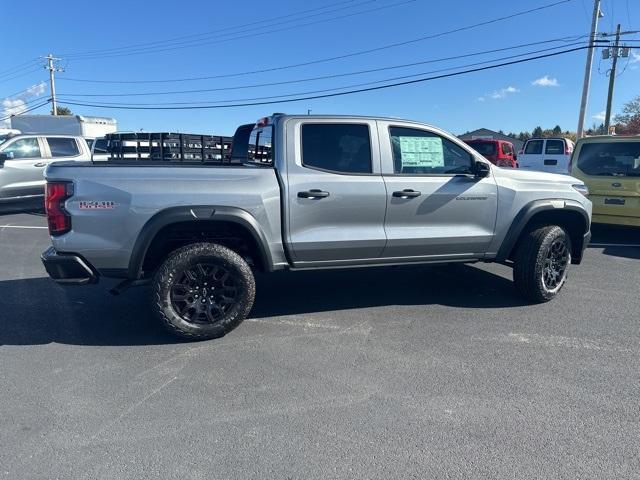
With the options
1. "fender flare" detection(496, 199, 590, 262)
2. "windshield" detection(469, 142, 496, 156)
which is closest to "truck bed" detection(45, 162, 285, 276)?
"fender flare" detection(496, 199, 590, 262)

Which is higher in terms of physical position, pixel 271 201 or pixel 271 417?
pixel 271 201

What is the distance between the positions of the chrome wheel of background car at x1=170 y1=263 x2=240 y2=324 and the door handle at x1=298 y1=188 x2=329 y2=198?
0.93 m

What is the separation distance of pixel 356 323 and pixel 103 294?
2983 mm

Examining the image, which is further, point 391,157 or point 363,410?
point 391,157

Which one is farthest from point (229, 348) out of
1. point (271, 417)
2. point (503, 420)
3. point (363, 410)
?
point (503, 420)

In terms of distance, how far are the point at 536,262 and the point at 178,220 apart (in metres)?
3.60

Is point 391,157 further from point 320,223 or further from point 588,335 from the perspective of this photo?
point 588,335

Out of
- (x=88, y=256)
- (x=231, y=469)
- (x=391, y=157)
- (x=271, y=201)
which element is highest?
(x=391, y=157)

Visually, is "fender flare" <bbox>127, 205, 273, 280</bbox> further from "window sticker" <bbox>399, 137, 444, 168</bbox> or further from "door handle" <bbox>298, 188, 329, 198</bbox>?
"window sticker" <bbox>399, 137, 444, 168</bbox>

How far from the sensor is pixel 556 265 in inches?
213

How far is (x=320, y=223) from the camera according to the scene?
4488 millimetres

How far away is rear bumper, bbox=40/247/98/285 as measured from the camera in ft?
12.9

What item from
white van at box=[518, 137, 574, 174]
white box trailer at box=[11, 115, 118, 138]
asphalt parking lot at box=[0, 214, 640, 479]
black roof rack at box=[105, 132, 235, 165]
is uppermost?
white box trailer at box=[11, 115, 118, 138]

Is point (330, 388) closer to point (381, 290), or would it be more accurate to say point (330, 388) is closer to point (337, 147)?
point (337, 147)
